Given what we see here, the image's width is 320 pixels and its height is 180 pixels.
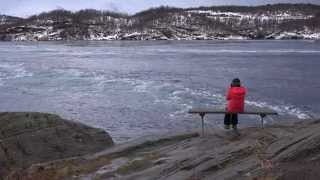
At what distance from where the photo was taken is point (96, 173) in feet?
49.5

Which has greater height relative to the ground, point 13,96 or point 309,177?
point 309,177

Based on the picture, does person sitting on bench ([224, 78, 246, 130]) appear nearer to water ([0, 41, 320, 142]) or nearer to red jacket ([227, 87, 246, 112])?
red jacket ([227, 87, 246, 112])

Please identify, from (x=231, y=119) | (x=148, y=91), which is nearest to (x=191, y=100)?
(x=148, y=91)

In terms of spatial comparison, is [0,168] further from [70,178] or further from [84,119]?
[84,119]

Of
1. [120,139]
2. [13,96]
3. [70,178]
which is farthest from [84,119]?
[70,178]

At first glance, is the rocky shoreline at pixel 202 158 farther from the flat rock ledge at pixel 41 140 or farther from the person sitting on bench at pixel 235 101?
the person sitting on bench at pixel 235 101

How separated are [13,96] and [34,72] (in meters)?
17.2

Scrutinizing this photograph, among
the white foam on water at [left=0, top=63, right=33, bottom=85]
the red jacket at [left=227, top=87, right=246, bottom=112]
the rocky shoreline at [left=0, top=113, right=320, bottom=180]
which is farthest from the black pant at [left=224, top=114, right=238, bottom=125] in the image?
the white foam on water at [left=0, top=63, right=33, bottom=85]

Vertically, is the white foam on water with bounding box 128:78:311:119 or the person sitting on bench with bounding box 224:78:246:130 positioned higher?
the person sitting on bench with bounding box 224:78:246:130

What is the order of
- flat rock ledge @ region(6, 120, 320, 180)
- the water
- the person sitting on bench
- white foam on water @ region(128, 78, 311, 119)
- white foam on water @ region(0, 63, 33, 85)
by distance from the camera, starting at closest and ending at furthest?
flat rock ledge @ region(6, 120, 320, 180)
the person sitting on bench
the water
white foam on water @ region(128, 78, 311, 119)
white foam on water @ region(0, 63, 33, 85)

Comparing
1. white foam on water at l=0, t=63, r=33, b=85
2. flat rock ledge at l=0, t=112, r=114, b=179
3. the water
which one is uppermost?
flat rock ledge at l=0, t=112, r=114, b=179

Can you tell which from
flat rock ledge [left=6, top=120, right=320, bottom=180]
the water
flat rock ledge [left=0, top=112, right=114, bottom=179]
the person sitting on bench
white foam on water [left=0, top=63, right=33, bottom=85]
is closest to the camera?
flat rock ledge [left=6, top=120, right=320, bottom=180]

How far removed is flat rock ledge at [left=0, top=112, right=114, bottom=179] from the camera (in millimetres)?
18047

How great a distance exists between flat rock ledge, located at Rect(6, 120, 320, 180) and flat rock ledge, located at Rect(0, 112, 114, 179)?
5.42 feet
